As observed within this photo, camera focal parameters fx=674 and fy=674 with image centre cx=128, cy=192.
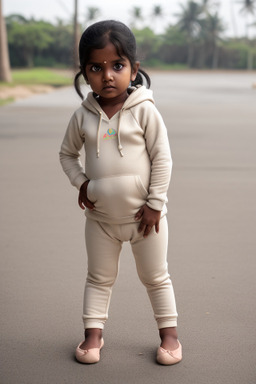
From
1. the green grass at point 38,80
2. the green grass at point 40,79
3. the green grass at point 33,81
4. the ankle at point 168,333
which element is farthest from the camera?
the green grass at point 40,79

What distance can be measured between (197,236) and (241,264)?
2.45ft

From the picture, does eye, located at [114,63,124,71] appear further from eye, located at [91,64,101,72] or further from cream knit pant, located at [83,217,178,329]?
cream knit pant, located at [83,217,178,329]

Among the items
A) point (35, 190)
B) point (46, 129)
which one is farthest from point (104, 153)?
point (46, 129)

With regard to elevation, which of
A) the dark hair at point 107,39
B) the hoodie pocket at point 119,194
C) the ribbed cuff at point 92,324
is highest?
the dark hair at point 107,39

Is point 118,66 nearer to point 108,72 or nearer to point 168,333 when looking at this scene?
point 108,72

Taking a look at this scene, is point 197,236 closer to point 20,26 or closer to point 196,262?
point 196,262

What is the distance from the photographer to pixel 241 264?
13.8 ft

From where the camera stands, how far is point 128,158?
2676 mm

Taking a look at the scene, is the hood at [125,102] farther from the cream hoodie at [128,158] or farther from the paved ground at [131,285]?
the paved ground at [131,285]

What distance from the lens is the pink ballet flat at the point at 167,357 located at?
277 cm

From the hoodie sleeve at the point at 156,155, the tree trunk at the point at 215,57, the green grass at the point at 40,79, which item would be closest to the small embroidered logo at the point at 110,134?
the hoodie sleeve at the point at 156,155

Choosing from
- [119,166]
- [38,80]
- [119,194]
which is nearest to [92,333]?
[119,194]

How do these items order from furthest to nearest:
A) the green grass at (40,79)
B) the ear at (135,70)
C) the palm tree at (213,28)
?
the palm tree at (213,28), the green grass at (40,79), the ear at (135,70)

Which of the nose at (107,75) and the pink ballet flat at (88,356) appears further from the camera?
the pink ballet flat at (88,356)
